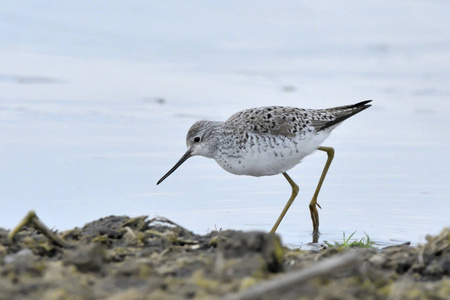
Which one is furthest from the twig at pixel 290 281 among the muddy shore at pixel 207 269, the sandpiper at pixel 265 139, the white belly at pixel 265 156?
the white belly at pixel 265 156

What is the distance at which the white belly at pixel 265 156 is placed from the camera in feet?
26.4

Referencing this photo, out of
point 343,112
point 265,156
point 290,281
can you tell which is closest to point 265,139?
point 265,156

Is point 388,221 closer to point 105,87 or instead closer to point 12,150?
point 12,150

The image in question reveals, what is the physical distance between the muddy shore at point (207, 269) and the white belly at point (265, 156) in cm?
248

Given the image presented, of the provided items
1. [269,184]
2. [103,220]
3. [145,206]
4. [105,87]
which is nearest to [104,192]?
[145,206]

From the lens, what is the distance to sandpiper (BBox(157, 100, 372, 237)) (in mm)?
8070

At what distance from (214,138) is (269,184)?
177cm

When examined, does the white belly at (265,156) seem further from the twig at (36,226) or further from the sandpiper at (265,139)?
the twig at (36,226)

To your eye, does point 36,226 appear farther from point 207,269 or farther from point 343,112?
point 343,112

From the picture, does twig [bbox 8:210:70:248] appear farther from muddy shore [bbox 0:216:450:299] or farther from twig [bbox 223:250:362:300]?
twig [bbox 223:250:362:300]

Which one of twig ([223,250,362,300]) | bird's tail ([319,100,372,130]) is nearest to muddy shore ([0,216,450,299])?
twig ([223,250,362,300])

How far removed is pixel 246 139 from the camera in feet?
26.7

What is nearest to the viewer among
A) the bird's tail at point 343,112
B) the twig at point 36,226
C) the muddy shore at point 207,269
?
the muddy shore at point 207,269

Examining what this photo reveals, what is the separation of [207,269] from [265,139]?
13.1 feet
